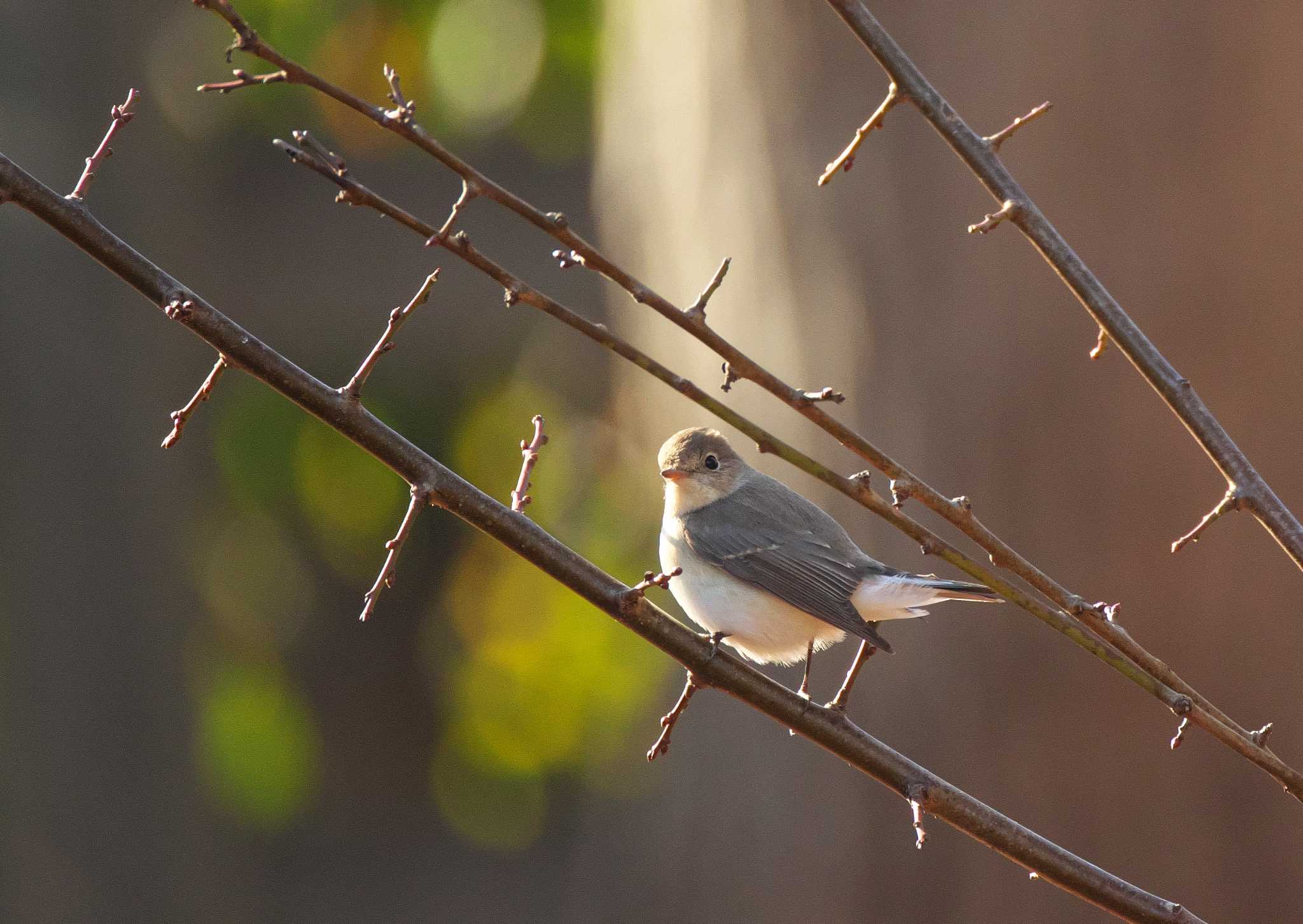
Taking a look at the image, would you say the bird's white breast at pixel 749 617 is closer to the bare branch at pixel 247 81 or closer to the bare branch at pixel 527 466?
the bare branch at pixel 527 466

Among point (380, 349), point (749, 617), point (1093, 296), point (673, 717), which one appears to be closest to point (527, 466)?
point (380, 349)

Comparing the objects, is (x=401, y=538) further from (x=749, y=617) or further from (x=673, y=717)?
(x=749, y=617)

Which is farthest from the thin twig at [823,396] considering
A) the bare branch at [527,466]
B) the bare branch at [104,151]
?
the bare branch at [104,151]

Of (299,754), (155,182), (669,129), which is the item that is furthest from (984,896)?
(155,182)

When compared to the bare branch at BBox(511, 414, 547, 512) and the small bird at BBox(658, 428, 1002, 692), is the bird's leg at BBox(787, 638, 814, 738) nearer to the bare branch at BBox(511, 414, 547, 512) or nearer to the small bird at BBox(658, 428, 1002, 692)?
the small bird at BBox(658, 428, 1002, 692)

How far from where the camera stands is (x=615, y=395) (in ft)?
19.3

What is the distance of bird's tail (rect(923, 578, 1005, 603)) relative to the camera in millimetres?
2143

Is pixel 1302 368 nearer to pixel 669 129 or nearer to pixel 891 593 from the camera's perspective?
pixel 891 593

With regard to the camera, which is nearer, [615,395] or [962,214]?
[962,214]

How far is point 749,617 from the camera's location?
2.52 m

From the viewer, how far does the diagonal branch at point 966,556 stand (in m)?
1.24

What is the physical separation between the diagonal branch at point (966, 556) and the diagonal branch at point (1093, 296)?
26 cm

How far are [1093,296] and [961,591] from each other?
805 mm

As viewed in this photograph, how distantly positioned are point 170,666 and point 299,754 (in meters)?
1.64
